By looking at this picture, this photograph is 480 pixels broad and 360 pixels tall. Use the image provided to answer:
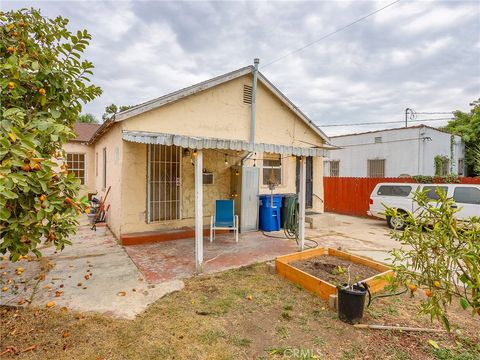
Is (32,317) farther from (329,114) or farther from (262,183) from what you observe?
(329,114)

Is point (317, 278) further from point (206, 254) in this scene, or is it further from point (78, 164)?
point (78, 164)

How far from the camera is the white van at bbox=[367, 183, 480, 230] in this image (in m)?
8.43

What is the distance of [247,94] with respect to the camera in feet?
29.6

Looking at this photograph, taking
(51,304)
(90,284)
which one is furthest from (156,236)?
(51,304)

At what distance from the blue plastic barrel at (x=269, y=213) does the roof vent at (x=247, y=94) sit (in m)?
3.41

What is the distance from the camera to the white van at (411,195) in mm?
8430

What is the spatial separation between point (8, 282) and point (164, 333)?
343 centimetres

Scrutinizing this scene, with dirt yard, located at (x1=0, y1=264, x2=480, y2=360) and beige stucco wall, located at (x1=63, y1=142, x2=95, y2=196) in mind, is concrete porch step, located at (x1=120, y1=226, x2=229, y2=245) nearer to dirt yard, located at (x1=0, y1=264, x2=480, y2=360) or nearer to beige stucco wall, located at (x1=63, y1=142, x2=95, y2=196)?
dirt yard, located at (x1=0, y1=264, x2=480, y2=360)

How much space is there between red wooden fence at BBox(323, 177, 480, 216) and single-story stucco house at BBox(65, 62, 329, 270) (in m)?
4.42

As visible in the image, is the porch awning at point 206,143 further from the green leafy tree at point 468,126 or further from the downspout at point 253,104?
the green leafy tree at point 468,126

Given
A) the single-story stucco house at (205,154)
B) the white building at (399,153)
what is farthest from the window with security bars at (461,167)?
the single-story stucco house at (205,154)

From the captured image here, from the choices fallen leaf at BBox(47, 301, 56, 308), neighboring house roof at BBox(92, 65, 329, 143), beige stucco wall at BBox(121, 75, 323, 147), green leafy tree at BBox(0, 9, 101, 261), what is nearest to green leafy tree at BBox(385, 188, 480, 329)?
green leafy tree at BBox(0, 9, 101, 261)

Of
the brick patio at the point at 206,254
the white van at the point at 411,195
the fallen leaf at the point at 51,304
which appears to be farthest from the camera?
the white van at the point at 411,195

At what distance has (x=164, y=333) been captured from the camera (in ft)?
10.3
